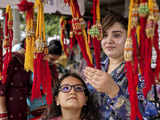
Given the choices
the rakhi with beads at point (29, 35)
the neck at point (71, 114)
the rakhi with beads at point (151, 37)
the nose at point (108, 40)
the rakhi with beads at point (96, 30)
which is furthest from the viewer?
the neck at point (71, 114)

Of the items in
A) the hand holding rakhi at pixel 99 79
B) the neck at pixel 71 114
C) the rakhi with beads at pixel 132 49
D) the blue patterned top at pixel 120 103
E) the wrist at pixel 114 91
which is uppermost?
the rakhi with beads at pixel 132 49

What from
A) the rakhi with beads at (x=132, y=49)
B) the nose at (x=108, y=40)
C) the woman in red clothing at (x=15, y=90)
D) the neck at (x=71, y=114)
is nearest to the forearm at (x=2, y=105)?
the woman in red clothing at (x=15, y=90)

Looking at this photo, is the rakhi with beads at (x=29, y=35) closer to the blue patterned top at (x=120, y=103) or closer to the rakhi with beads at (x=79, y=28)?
the rakhi with beads at (x=79, y=28)

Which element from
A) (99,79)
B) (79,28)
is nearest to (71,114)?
(99,79)

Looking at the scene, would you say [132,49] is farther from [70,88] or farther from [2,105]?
[2,105]

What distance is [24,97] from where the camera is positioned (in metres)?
1.57

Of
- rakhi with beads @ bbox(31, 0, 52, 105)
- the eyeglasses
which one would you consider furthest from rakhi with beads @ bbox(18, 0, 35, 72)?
the eyeglasses

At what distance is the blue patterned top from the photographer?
0.92 m

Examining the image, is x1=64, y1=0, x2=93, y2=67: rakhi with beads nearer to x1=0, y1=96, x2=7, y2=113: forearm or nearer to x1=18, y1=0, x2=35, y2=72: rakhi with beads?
x1=18, y1=0, x2=35, y2=72: rakhi with beads

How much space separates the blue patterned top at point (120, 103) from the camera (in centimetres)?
92

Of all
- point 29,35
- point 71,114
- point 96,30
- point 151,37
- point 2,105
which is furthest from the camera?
point 2,105

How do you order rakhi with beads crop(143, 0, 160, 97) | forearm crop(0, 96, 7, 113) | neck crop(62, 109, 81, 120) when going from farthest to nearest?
forearm crop(0, 96, 7, 113), neck crop(62, 109, 81, 120), rakhi with beads crop(143, 0, 160, 97)

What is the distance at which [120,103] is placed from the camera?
92 centimetres

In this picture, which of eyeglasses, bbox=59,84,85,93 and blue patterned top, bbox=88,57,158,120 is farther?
eyeglasses, bbox=59,84,85,93
